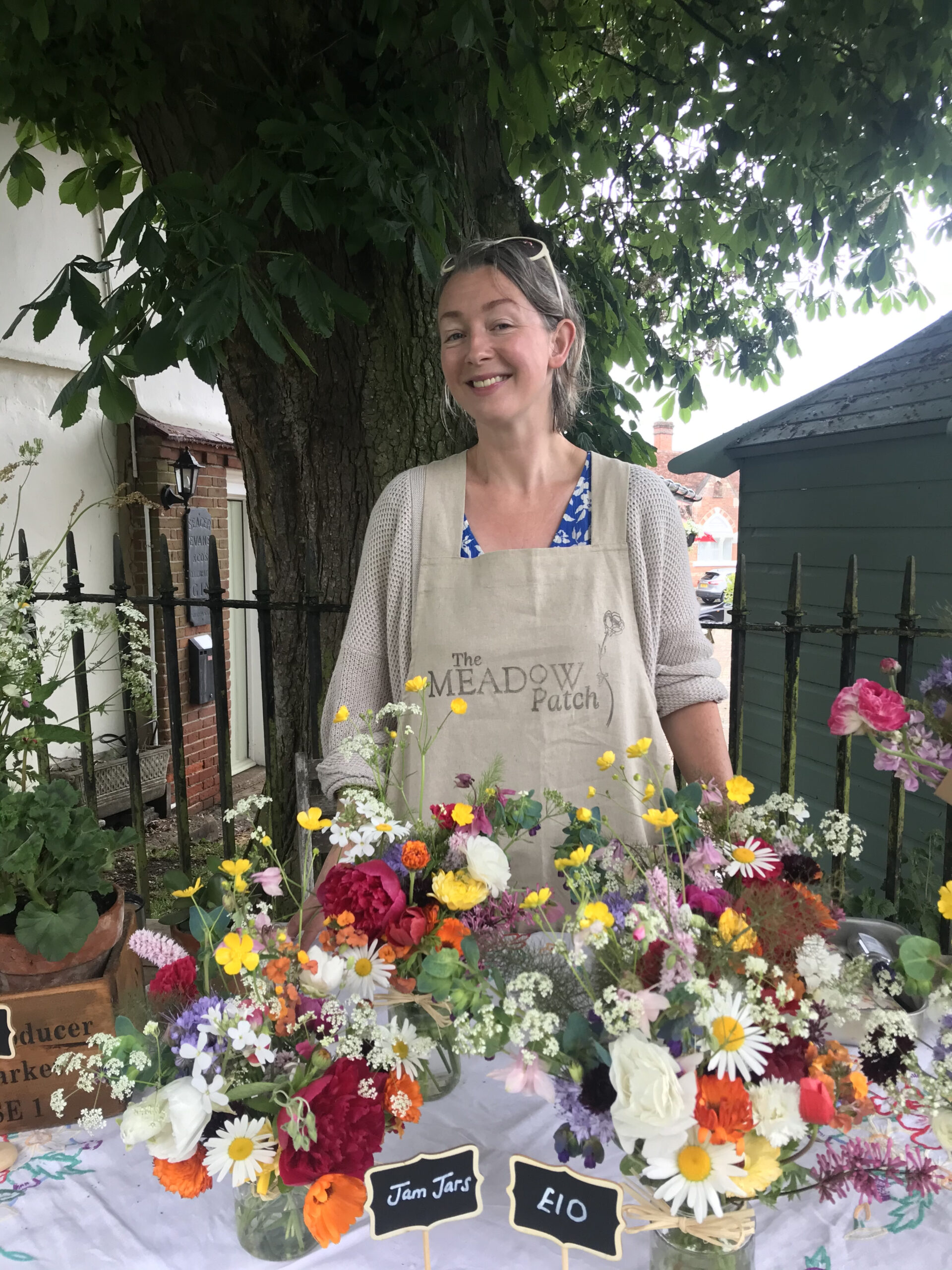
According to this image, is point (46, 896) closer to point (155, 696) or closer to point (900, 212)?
point (900, 212)

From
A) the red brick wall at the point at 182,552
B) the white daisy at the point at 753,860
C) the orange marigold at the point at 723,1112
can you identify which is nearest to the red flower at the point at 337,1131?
the orange marigold at the point at 723,1112

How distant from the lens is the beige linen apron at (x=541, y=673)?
146 centimetres

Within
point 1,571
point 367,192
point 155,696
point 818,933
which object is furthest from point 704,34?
point 155,696

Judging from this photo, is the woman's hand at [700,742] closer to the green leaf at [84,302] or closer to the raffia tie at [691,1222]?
the raffia tie at [691,1222]

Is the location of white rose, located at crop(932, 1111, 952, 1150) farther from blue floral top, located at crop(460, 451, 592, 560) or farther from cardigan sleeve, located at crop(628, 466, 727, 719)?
blue floral top, located at crop(460, 451, 592, 560)

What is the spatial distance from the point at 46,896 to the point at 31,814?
0.14m

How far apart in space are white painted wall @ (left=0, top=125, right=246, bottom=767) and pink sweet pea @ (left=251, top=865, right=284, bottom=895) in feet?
12.3

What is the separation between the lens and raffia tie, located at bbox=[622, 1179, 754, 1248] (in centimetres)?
76

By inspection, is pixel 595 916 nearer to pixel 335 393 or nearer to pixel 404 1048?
pixel 404 1048

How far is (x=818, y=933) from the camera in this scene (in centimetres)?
80

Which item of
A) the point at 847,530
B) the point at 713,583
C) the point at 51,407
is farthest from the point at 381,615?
the point at 713,583

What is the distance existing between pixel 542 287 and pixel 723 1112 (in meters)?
1.30

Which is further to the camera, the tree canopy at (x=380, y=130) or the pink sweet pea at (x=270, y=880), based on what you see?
the tree canopy at (x=380, y=130)

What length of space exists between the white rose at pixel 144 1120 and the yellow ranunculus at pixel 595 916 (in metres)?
0.43
